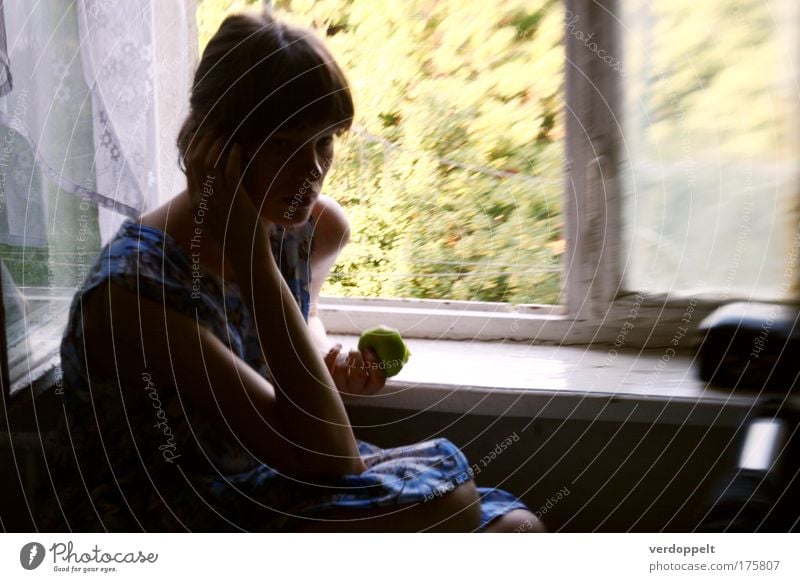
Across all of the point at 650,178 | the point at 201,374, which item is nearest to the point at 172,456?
the point at 201,374

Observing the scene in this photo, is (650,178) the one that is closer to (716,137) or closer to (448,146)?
(716,137)

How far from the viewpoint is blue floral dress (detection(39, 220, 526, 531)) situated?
47 cm

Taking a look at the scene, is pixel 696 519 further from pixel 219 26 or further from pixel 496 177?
pixel 219 26

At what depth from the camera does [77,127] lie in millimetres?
523

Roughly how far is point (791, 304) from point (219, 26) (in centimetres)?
45

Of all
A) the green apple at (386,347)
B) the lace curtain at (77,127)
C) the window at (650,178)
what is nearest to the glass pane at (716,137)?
the window at (650,178)

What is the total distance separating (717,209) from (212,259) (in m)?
0.37

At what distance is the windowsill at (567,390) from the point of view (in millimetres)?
515

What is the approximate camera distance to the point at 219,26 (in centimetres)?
47

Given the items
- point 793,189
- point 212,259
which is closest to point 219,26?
point 212,259

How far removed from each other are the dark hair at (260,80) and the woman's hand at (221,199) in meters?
0.01

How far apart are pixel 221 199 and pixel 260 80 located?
83 millimetres
